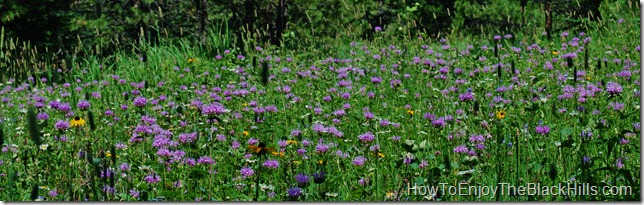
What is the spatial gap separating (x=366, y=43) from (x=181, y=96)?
10.6 feet

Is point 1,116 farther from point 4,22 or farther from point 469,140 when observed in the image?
point 4,22

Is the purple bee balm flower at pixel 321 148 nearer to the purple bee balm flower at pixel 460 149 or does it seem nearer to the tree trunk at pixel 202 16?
the purple bee balm flower at pixel 460 149

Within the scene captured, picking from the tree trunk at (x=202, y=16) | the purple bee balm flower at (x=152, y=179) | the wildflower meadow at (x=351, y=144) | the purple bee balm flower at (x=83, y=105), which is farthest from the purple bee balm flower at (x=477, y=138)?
the tree trunk at (x=202, y=16)

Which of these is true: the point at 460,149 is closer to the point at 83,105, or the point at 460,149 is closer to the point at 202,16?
the point at 83,105

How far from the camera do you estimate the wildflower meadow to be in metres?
2.45

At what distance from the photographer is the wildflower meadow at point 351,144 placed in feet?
8.03

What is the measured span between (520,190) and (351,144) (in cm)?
110

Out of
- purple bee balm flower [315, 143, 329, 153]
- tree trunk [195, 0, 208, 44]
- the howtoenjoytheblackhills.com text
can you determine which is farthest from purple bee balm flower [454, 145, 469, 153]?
tree trunk [195, 0, 208, 44]

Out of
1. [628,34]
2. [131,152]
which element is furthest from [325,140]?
[628,34]

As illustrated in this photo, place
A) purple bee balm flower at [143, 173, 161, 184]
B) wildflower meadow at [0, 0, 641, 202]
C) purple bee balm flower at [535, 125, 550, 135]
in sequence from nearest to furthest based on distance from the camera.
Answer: wildflower meadow at [0, 0, 641, 202] → purple bee balm flower at [143, 173, 161, 184] → purple bee balm flower at [535, 125, 550, 135]

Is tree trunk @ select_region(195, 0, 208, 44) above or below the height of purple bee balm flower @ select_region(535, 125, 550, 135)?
above

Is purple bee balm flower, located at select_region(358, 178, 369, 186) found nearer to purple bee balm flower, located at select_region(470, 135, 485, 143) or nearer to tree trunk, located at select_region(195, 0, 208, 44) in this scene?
purple bee balm flower, located at select_region(470, 135, 485, 143)

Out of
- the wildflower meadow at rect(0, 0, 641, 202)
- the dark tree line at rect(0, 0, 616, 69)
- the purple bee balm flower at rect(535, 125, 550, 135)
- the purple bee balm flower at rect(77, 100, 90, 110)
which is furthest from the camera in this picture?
the dark tree line at rect(0, 0, 616, 69)

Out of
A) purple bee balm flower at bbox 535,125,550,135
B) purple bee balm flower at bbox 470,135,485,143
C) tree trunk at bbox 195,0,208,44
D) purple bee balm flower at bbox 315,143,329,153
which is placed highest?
tree trunk at bbox 195,0,208,44
